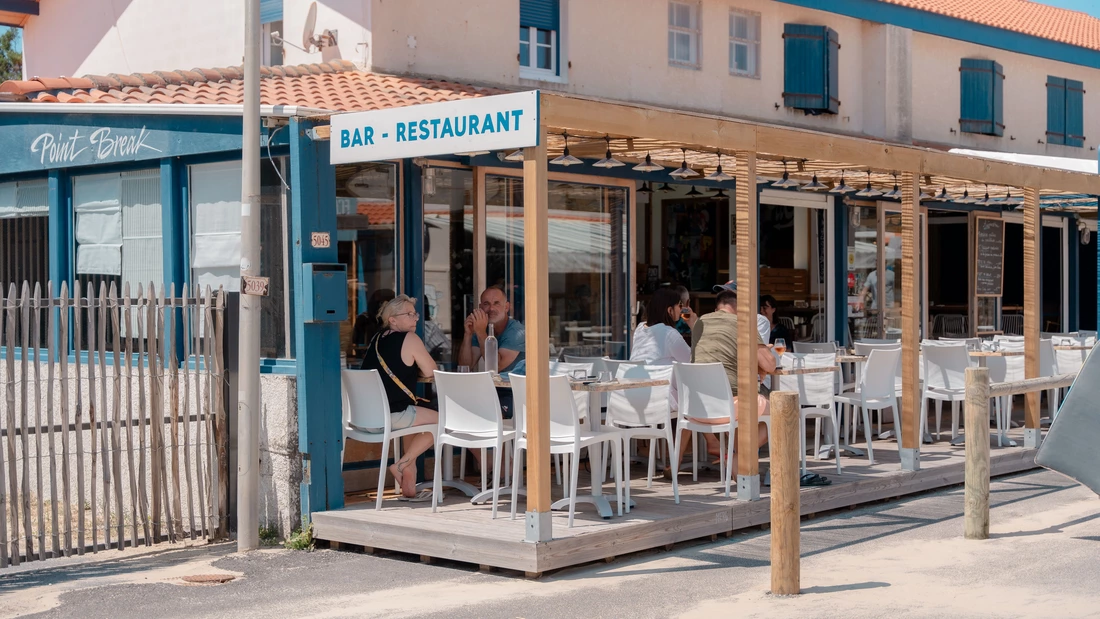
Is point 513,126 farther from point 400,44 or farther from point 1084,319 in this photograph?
point 1084,319

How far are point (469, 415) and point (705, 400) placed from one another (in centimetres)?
177

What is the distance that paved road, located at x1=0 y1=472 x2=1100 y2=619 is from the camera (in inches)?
263

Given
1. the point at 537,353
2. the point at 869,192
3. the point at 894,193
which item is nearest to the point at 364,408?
the point at 537,353

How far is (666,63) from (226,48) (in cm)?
490

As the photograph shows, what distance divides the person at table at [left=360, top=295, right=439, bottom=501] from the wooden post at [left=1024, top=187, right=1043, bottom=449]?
19.6 feet

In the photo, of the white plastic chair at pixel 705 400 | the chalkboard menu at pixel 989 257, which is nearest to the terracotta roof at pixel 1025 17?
the chalkboard menu at pixel 989 257

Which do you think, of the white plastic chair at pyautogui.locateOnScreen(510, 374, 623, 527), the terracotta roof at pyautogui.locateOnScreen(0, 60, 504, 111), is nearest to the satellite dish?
the terracotta roof at pyautogui.locateOnScreen(0, 60, 504, 111)

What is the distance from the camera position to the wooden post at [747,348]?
8719 millimetres

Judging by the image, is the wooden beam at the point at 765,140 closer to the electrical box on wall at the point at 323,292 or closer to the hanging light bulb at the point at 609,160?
the hanging light bulb at the point at 609,160

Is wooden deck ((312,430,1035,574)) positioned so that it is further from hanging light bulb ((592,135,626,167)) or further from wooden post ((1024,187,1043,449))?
hanging light bulb ((592,135,626,167))

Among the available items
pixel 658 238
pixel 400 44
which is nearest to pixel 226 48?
pixel 400 44

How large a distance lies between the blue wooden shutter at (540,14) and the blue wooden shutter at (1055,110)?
9.85m

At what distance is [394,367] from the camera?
8930 millimetres

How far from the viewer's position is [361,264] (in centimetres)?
993
